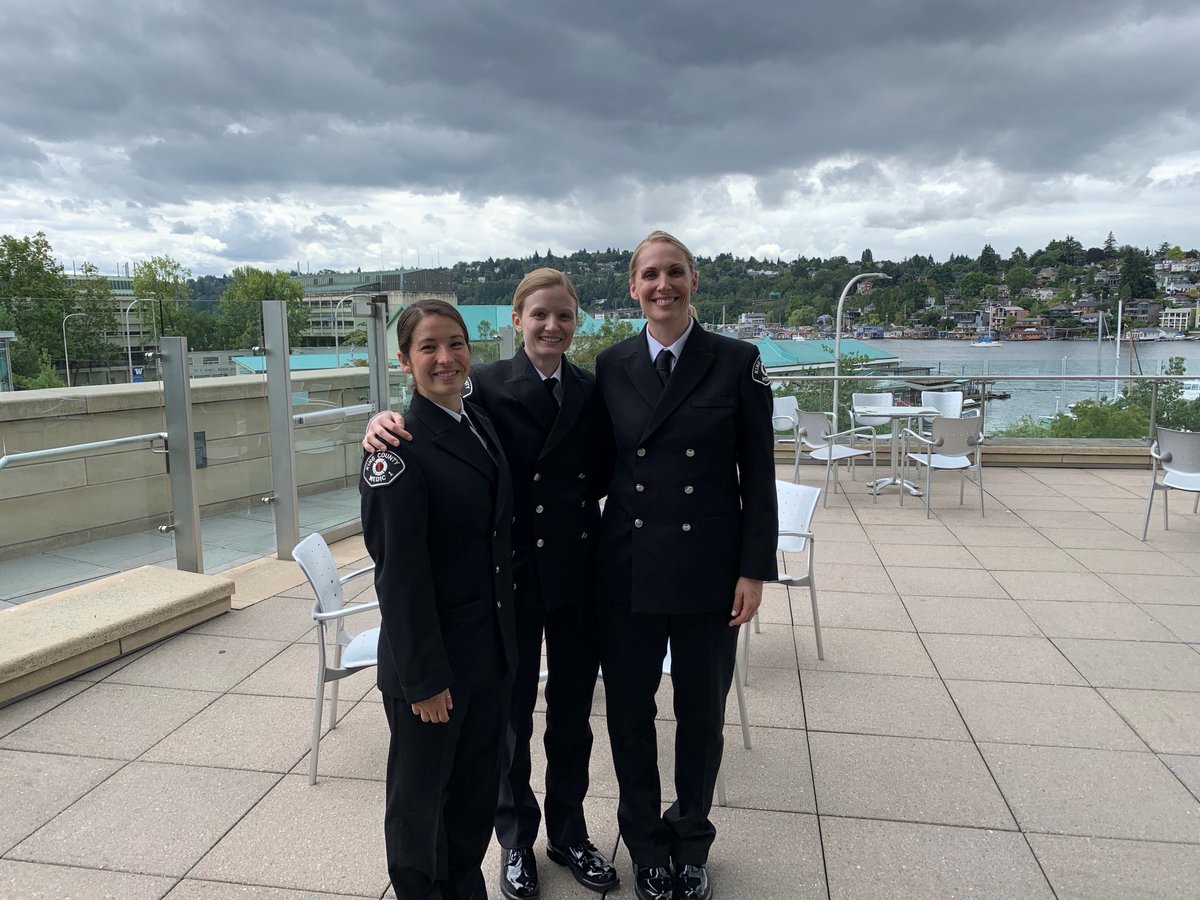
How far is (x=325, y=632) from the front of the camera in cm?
269

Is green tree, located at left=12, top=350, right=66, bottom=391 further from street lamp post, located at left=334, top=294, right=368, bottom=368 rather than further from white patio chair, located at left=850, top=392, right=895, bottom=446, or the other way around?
white patio chair, located at left=850, top=392, right=895, bottom=446

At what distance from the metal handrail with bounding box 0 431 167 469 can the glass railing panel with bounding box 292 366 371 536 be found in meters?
0.94

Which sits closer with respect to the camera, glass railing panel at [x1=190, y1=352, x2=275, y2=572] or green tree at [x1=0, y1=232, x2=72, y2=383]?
green tree at [x1=0, y1=232, x2=72, y2=383]

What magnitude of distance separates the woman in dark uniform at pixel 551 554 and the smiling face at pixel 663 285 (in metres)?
0.19

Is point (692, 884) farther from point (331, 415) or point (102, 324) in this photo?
point (331, 415)

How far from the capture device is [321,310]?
5844mm

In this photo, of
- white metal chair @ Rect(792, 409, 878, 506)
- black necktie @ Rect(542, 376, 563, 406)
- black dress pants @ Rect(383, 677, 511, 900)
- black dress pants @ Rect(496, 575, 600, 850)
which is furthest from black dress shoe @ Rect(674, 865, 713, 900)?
white metal chair @ Rect(792, 409, 878, 506)

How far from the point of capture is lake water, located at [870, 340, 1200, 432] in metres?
8.90

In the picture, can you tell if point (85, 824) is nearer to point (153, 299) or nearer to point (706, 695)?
point (706, 695)

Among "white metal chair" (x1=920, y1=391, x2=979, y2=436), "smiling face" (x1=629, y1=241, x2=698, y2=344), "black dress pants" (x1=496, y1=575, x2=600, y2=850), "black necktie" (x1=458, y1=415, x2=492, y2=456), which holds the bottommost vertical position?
"black dress pants" (x1=496, y1=575, x2=600, y2=850)

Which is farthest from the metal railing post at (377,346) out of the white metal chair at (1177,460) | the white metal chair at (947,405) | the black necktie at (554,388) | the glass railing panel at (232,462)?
the white metal chair at (1177,460)

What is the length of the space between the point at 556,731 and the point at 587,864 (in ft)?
1.19

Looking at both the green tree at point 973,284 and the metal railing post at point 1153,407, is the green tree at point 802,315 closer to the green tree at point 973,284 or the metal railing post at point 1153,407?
the green tree at point 973,284

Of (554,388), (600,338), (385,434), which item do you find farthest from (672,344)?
(600,338)
